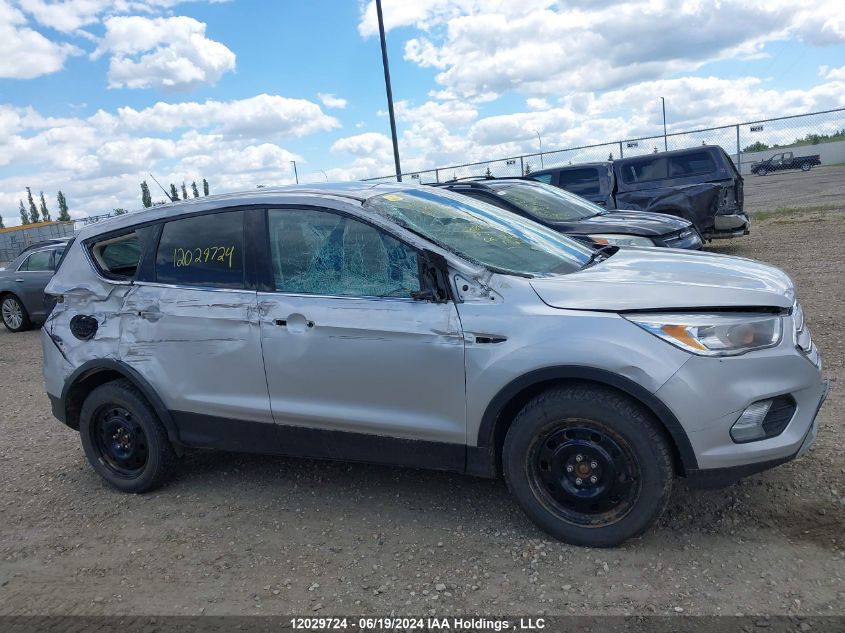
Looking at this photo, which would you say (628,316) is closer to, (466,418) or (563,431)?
(563,431)

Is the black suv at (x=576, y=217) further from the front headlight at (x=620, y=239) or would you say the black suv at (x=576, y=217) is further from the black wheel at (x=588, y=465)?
the black wheel at (x=588, y=465)

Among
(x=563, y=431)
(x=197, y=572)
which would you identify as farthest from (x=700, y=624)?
(x=197, y=572)

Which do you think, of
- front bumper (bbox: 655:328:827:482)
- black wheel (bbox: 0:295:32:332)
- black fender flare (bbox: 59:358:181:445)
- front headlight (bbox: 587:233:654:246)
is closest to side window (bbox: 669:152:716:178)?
front headlight (bbox: 587:233:654:246)

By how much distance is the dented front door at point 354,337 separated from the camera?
11.5ft

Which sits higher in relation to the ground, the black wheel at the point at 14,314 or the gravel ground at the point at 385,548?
the black wheel at the point at 14,314

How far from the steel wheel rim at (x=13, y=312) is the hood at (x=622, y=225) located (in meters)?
9.68

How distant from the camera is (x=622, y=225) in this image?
8562 millimetres

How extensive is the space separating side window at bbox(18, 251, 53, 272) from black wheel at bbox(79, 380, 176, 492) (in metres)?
9.29

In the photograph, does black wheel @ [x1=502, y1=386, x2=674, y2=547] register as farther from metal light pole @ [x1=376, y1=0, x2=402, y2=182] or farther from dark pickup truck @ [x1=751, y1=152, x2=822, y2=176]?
dark pickup truck @ [x1=751, y1=152, x2=822, y2=176]

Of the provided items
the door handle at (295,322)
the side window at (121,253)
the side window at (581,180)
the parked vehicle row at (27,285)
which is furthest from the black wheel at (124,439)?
the side window at (581,180)

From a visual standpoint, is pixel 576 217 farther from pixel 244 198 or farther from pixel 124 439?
pixel 124 439

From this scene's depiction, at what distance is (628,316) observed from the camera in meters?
3.21

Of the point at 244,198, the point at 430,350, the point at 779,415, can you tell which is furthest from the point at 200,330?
the point at 779,415

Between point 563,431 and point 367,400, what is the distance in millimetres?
1008
